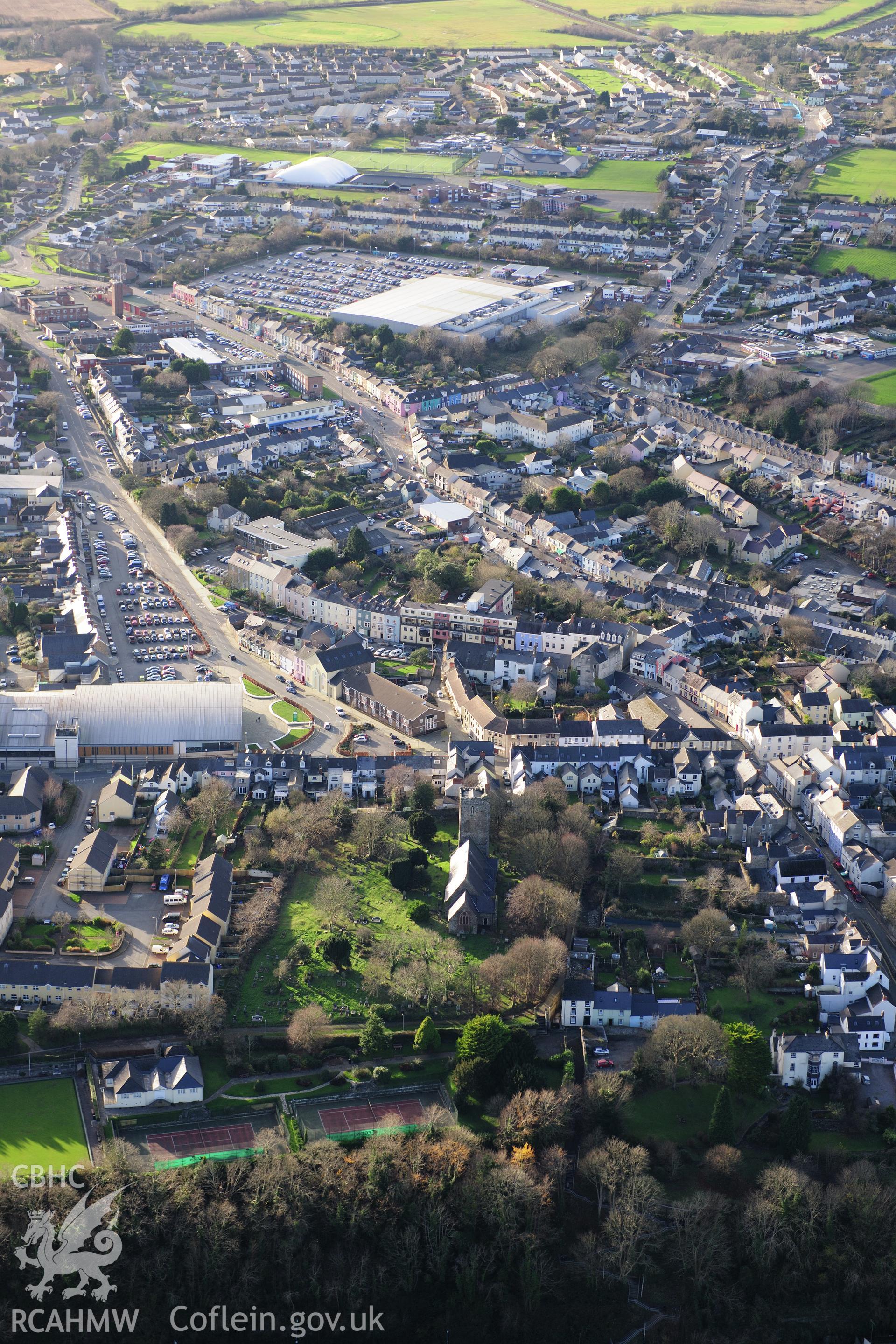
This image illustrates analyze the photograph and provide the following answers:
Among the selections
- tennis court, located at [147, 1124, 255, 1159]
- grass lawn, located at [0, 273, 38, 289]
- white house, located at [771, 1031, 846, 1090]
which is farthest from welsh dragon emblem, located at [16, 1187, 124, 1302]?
grass lawn, located at [0, 273, 38, 289]

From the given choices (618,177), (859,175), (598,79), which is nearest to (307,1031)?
(618,177)

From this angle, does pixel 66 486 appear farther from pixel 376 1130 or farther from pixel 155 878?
pixel 376 1130

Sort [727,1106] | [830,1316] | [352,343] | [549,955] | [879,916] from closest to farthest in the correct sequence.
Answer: [830,1316] → [727,1106] → [549,955] → [879,916] → [352,343]

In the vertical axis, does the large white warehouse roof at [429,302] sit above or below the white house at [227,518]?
above

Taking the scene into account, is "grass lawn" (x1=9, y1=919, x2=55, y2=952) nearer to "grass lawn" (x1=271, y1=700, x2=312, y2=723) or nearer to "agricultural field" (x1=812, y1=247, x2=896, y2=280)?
"grass lawn" (x1=271, y1=700, x2=312, y2=723)

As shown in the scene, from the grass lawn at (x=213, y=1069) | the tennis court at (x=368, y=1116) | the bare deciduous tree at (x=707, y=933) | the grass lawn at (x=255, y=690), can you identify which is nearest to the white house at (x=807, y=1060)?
the bare deciduous tree at (x=707, y=933)

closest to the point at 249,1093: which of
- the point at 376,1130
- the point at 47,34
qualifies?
the point at 376,1130

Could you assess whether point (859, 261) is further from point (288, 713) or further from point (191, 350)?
point (288, 713)

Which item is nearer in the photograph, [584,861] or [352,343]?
[584,861]

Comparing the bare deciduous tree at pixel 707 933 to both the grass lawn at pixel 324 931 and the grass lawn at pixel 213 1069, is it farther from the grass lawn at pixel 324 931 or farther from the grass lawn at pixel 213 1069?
the grass lawn at pixel 213 1069
